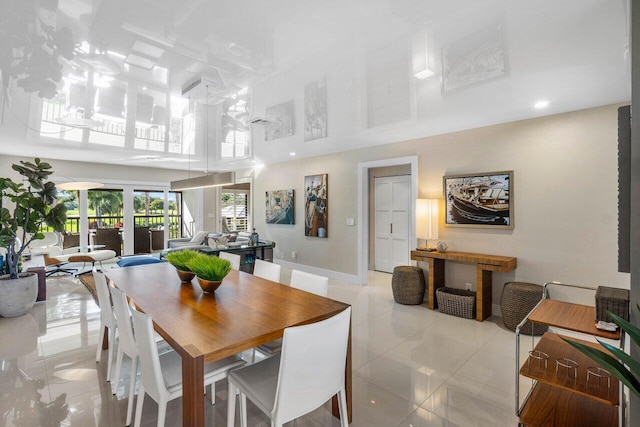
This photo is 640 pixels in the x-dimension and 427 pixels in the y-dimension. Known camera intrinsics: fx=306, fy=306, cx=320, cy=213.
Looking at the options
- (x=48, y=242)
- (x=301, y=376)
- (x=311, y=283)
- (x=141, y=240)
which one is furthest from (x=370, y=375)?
(x=141, y=240)

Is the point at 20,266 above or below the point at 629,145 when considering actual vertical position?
below

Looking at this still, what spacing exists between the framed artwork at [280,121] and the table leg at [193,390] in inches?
111

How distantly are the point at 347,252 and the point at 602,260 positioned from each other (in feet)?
11.3

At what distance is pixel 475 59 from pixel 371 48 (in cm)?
79

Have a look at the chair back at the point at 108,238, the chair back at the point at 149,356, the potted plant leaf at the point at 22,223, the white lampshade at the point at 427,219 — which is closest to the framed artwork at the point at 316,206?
the white lampshade at the point at 427,219

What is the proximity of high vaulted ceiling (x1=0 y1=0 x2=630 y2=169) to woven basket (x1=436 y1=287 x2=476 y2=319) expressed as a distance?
218 centimetres

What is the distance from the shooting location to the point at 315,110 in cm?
357

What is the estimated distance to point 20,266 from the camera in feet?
14.4

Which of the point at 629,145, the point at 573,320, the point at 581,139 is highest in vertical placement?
the point at 581,139

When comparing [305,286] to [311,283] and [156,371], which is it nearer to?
[311,283]

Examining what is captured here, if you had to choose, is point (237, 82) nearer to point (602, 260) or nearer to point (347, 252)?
point (347, 252)

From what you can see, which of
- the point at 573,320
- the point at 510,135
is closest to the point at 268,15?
the point at 573,320

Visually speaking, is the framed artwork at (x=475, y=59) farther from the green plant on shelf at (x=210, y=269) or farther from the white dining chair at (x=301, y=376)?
the green plant on shelf at (x=210, y=269)

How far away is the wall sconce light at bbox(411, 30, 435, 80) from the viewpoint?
208cm
